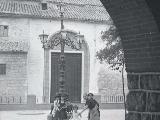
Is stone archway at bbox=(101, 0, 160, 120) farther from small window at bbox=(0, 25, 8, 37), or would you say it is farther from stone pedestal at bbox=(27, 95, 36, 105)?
small window at bbox=(0, 25, 8, 37)

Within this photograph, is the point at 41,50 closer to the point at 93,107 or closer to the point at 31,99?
the point at 31,99

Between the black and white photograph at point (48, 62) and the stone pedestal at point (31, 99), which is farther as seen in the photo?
the stone pedestal at point (31, 99)

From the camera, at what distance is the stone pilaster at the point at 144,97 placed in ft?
12.7

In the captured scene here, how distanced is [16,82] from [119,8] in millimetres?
22208

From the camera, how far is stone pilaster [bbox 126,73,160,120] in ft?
12.7

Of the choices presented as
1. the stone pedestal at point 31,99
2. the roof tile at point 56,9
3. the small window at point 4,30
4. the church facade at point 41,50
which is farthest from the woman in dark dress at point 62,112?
the small window at point 4,30

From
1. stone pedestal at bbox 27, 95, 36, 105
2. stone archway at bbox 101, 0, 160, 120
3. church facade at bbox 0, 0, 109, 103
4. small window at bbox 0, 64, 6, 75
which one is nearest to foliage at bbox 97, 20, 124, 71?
church facade at bbox 0, 0, 109, 103

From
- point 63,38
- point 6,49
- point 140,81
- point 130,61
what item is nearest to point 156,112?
point 140,81

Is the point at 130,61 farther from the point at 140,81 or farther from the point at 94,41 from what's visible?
the point at 94,41

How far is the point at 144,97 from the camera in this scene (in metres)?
3.97

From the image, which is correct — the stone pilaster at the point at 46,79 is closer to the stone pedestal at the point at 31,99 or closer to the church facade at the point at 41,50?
the church facade at the point at 41,50

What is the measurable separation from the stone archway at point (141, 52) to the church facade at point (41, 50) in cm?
2172

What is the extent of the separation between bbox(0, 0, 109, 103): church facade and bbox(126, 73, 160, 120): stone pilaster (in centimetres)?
2193

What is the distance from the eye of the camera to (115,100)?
28438 millimetres
